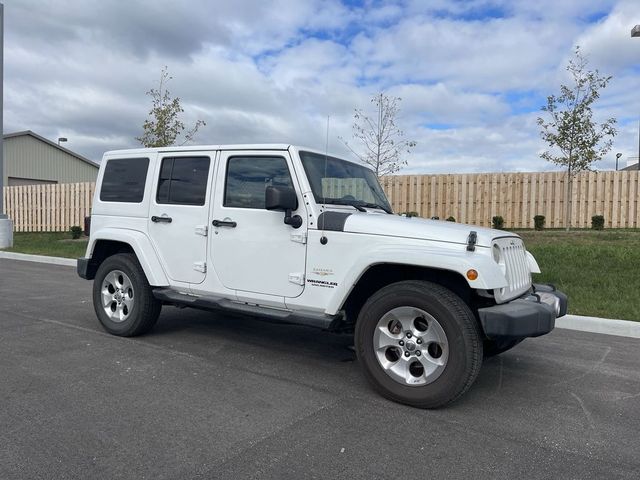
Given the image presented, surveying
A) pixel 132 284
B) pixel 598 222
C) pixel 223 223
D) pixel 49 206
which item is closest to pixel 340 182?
pixel 223 223

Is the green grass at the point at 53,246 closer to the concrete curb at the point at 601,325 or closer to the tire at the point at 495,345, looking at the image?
the concrete curb at the point at 601,325

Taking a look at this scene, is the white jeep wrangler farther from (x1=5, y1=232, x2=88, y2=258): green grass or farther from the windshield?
(x1=5, y1=232, x2=88, y2=258): green grass

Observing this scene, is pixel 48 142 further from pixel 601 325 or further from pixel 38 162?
pixel 601 325

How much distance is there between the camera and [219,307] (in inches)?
192

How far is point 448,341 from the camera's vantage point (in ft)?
11.9

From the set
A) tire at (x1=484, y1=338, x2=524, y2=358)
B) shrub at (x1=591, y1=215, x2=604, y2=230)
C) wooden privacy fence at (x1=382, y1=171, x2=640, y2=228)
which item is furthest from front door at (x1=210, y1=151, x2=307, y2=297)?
shrub at (x1=591, y1=215, x2=604, y2=230)

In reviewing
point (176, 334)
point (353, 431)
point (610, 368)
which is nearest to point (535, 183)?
point (610, 368)

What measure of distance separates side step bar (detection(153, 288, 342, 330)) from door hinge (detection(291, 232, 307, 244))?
0.62 meters

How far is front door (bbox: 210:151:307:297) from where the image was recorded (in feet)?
14.6

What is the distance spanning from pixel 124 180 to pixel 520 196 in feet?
43.3

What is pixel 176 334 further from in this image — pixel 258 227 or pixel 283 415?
pixel 283 415

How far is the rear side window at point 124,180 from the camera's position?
5551 mm

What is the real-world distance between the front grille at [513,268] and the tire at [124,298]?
3566 millimetres

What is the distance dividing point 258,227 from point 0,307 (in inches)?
188
